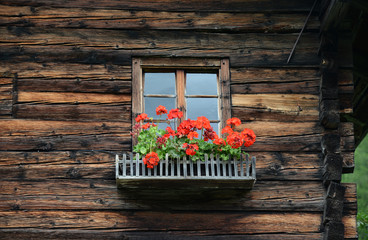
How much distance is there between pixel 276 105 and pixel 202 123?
3.55 ft

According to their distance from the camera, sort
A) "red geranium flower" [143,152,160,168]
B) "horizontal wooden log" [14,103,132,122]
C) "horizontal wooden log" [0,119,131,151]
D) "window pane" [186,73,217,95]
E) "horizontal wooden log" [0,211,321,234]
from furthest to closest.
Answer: "window pane" [186,73,217,95] < "horizontal wooden log" [14,103,132,122] < "horizontal wooden log" [0,119,131,151] < "horizontal wooden log" [0,211,321,234] < "red geranium flower" [143,152,160,168]

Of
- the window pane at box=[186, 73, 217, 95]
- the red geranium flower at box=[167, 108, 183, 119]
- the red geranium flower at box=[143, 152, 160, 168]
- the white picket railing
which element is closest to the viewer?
the red geranium flower at box=[143, 152, 160, 168]

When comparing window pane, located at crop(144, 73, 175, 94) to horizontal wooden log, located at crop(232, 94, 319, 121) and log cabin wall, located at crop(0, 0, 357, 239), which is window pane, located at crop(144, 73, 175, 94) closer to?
log cabin wall, located at crop(0, 0, 357, 239)

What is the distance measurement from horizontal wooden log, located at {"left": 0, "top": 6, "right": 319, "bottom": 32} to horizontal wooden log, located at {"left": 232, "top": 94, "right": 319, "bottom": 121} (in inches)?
33.4

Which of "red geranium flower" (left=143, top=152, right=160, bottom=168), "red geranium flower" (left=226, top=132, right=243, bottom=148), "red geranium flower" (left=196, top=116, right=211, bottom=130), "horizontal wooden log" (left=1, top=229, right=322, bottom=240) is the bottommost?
"horizontal wooden log" (left=1, top=229, right=322, bottom=240)

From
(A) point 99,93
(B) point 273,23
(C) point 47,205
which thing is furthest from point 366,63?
(C) point 47,205

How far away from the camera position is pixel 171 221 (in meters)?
6.13

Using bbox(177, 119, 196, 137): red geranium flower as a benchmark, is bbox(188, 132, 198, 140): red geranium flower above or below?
below

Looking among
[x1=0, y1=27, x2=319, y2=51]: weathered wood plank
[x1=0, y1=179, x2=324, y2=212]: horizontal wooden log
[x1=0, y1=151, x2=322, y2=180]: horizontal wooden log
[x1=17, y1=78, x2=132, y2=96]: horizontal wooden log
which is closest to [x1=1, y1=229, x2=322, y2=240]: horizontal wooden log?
[x1=0, y1=179, x2=324, y2=212]: horizontal wooden log

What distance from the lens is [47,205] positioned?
6.09 metres

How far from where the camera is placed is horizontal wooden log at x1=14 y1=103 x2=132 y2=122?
6.42 metres

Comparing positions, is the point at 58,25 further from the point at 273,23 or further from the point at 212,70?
the point at 273,23

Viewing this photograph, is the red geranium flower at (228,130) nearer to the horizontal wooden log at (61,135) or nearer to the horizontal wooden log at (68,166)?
the horizontal wooden log at (68,166)

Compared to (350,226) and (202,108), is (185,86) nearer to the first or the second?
(202,108)
